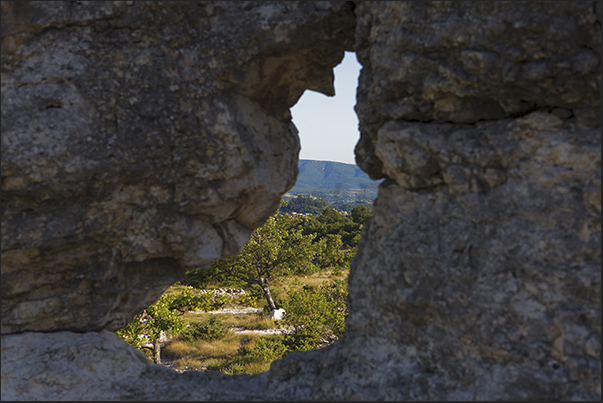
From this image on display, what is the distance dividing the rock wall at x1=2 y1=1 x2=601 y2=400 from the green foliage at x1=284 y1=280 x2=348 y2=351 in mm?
7202

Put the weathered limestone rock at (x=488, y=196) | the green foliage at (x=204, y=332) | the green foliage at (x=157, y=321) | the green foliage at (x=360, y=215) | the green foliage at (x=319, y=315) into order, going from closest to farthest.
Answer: the weathered limestone rock at (x=488, y=196), the green foliage at (x=157, y=321), the green foliage at (x=319, y=315), the green foliage at (x=204, y=332), the green foliage at (x=360, y=215)

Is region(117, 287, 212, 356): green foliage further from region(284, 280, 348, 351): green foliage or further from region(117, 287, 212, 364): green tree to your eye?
region(284, 280, 348, 351): green foliage

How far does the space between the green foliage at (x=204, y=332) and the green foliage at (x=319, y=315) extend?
450cm

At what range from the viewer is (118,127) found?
4.64m

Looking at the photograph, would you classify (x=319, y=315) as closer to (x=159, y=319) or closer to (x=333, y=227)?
(x=159, y=319)

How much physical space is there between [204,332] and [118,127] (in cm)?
1369

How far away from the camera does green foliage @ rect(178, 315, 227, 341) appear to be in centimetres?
1639

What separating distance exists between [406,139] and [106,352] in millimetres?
4543

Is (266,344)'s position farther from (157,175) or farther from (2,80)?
(2,80)

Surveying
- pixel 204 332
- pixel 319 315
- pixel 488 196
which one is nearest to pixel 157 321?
pixel 319 315

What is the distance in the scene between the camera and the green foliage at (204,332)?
16.4 meters

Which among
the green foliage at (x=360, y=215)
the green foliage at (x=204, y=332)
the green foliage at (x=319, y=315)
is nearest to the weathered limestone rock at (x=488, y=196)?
the green foliage at (x=319, y=315)

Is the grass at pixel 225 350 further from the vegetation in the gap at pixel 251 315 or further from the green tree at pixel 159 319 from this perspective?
the green tree at pixel 159 319

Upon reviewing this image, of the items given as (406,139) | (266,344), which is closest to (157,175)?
(406,139)
